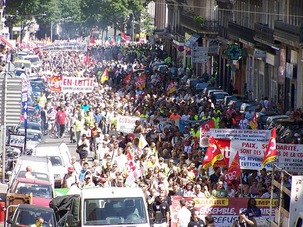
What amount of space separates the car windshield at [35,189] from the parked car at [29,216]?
3181 mm

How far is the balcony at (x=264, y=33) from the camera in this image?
56991 millimetres

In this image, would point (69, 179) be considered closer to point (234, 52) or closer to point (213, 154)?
point (213, 154)

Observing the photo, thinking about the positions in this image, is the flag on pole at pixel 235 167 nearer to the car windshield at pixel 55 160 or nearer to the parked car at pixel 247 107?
the car windshield at pixel 55 160

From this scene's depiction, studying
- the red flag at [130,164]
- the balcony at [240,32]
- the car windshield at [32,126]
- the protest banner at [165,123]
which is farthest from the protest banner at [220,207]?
the balcony at [240,32]

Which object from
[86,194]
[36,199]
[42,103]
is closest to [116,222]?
[86,194]

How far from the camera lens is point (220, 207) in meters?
26.6

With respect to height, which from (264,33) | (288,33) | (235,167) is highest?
(288,33)

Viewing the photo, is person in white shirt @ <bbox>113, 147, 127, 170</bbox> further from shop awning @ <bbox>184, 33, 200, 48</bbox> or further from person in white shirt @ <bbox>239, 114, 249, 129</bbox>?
shop awning @ <bbox>184, 33, 200, 48</bbox>

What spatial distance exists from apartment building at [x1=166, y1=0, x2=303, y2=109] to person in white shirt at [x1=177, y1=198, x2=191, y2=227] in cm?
2417

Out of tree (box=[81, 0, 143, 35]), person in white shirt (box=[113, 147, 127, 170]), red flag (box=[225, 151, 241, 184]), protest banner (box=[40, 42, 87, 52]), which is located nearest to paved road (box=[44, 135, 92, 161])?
person in white shirt (box=[113, 147, 127, 170])

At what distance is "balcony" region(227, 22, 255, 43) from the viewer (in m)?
63.4

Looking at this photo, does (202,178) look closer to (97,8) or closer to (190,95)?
(190,95)

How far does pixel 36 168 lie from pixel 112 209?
781 centimetres

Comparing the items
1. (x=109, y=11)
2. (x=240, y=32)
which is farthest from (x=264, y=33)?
(x=109, y=11)
